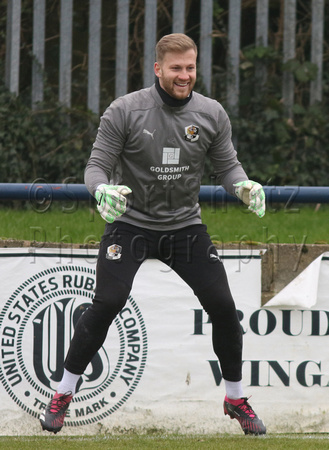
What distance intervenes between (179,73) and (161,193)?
2.07ft

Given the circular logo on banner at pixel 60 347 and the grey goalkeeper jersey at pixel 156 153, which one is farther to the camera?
the circular logo on banner at pixel 60 347

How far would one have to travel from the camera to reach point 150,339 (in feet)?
17.5

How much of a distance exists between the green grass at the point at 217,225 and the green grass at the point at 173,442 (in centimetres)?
126

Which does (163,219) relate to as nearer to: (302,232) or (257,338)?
(257,338)

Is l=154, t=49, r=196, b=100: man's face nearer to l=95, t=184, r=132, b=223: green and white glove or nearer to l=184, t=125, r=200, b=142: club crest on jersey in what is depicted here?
l=184, t=125, r=200, b=142: club crest on jersey

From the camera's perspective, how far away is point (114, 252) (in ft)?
14.5

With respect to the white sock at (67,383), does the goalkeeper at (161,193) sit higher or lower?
higher

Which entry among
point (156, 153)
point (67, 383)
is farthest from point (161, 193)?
point (67, 383)

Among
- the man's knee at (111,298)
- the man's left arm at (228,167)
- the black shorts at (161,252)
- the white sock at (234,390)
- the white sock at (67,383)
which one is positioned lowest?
the white sock at (234,390)

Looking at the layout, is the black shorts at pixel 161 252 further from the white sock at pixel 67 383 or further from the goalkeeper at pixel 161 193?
the white sock at pixel 67 383

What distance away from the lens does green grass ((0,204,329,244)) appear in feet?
19.7

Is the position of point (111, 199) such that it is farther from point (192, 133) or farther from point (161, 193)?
point (192, 133)

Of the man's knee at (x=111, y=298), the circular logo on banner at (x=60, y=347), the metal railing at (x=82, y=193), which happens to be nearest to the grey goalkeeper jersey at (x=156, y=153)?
the man's knee at (x=111, y=298)

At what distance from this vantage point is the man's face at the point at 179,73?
14.2 ft
